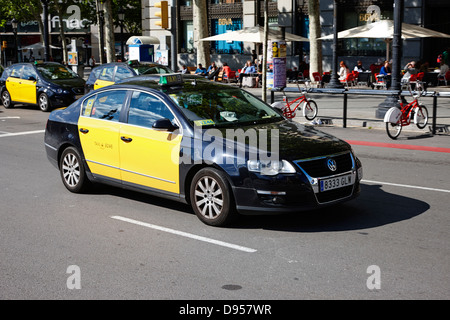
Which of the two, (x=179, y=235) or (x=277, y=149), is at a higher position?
(x=277, y=149)

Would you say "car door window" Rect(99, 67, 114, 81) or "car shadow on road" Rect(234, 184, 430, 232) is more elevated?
"car door window" Rect(99, 67, 114, 81)

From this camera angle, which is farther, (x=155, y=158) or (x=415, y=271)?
(x=155, y=158)

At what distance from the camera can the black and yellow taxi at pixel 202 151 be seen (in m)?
6.76

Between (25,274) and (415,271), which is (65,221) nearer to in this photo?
(25,274)

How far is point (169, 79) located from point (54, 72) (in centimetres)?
1585

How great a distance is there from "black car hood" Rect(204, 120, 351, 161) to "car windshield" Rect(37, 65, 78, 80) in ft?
53.2

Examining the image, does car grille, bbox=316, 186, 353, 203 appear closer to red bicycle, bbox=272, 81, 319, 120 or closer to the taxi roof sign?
the taxi roof sign

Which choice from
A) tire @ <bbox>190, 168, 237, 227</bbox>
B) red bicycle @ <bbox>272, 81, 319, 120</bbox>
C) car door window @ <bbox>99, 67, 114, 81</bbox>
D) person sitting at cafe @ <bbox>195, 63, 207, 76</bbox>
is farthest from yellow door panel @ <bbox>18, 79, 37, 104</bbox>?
tire @ <bbox>190, 168, 237, 227</bbox>

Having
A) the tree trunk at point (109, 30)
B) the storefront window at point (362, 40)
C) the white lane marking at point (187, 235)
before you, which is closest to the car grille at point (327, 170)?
the white lane marking at point (187, 235)

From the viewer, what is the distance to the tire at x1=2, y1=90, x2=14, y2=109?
75.6 ft
